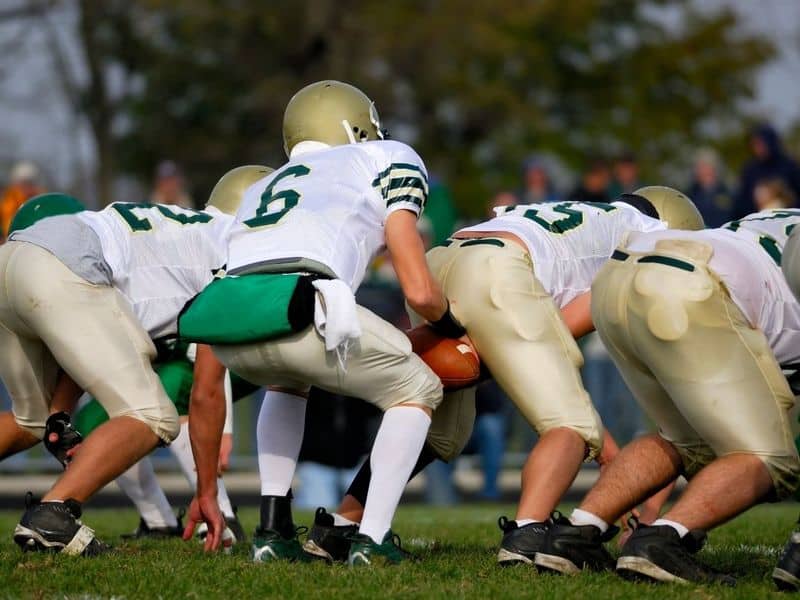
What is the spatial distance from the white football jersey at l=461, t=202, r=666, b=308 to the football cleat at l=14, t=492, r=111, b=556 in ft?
6.32

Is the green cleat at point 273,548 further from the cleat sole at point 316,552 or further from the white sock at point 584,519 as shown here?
the white sock at point 584,519

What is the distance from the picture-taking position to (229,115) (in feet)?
83.6

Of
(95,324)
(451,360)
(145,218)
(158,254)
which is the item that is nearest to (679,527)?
(451,360)

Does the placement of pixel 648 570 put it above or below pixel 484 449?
above

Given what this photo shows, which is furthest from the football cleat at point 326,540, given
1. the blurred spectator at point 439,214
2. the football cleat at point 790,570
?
the blurred spectator at point 439,214

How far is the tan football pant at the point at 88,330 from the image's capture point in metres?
5.84

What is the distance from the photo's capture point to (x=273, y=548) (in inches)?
219

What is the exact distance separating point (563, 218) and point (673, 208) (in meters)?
0.61

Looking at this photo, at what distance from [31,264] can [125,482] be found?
166 cm

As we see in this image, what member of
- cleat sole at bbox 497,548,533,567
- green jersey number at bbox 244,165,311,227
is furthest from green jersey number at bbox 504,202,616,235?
cleat sole at bbox 497,548,533,567

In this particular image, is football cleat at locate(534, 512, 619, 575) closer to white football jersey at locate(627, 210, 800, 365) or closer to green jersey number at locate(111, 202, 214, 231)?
white football jersey at locate(627, 210, 800, 365)

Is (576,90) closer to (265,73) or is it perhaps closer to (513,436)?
(265,73)

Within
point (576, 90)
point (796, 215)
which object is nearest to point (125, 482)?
point (796, 215)

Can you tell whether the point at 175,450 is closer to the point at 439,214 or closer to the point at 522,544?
the point at 522,544
